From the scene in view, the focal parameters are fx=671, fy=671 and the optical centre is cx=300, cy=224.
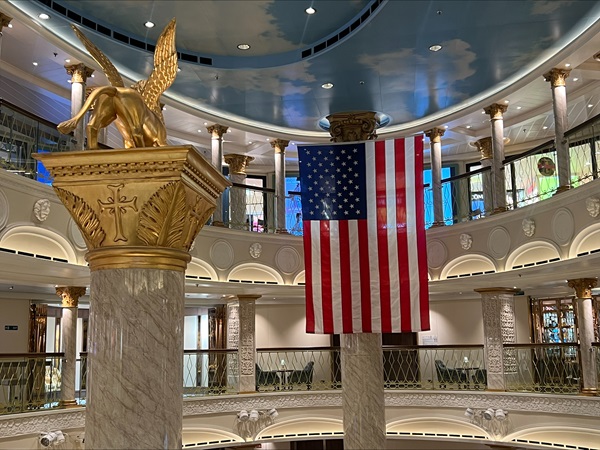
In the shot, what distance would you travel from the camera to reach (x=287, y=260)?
16.5 m

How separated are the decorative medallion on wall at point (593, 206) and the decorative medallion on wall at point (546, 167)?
198 centimetres

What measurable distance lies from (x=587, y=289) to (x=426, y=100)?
518 cm

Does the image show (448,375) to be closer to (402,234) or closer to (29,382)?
(402,234)

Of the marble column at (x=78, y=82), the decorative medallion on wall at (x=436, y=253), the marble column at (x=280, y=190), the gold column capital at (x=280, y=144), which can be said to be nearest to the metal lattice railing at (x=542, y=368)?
the decorative medallion on wall at (x=436, y=253)

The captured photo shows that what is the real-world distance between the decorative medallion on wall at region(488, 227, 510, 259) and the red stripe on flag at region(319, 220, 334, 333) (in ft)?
20.5

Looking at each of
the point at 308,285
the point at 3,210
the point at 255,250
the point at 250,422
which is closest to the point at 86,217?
the point at 308,285

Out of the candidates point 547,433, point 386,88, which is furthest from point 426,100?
point 547,433

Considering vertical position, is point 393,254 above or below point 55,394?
above

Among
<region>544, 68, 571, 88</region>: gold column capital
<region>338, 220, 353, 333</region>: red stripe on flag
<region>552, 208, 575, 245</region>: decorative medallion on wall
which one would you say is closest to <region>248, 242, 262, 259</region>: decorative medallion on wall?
<region>552, 208, 575, 245</region>: decorative medallion on wall

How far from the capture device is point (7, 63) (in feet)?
44.2

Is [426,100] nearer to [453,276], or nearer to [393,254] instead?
[453,276]

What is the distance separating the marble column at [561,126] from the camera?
41.0 feet

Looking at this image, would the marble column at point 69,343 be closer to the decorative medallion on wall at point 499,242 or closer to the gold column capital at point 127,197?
the decorative medallion on wall at point 499,242

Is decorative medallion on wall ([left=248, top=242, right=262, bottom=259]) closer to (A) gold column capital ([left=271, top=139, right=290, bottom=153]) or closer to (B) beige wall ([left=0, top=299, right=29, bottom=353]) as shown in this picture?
(A) gold column capital ([left=271, top=139, right=290, bottom=153])
